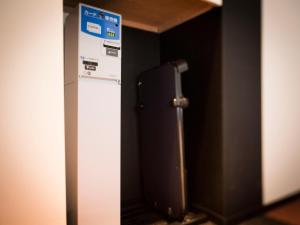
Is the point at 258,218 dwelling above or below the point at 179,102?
below

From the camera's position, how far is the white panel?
1534mm

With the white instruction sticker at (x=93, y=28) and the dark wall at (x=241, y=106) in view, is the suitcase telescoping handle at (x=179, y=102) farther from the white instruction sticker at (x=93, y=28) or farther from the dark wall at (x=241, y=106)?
the white instruction sticker at (x=93, y=28)

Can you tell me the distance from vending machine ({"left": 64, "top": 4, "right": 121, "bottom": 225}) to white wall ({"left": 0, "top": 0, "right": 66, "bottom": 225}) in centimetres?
24

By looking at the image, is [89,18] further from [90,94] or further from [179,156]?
[179,156]

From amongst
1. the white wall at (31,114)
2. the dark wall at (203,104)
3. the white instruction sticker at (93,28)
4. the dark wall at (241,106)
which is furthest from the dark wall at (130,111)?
the white wall at (31,114)

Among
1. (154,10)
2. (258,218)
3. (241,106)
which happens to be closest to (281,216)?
(258,218)

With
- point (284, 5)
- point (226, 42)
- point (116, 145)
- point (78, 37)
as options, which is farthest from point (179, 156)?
point (284, 5)

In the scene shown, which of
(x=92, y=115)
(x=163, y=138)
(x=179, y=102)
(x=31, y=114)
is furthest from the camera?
(x=163, y=138)

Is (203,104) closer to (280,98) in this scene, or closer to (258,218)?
(280,98)

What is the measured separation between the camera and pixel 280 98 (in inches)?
96.0

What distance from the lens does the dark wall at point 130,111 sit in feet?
7.49

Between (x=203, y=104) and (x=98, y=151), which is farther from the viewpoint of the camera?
(x=203, y=104)

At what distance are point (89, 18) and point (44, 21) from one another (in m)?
0.38

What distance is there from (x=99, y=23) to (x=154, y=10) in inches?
29.2
